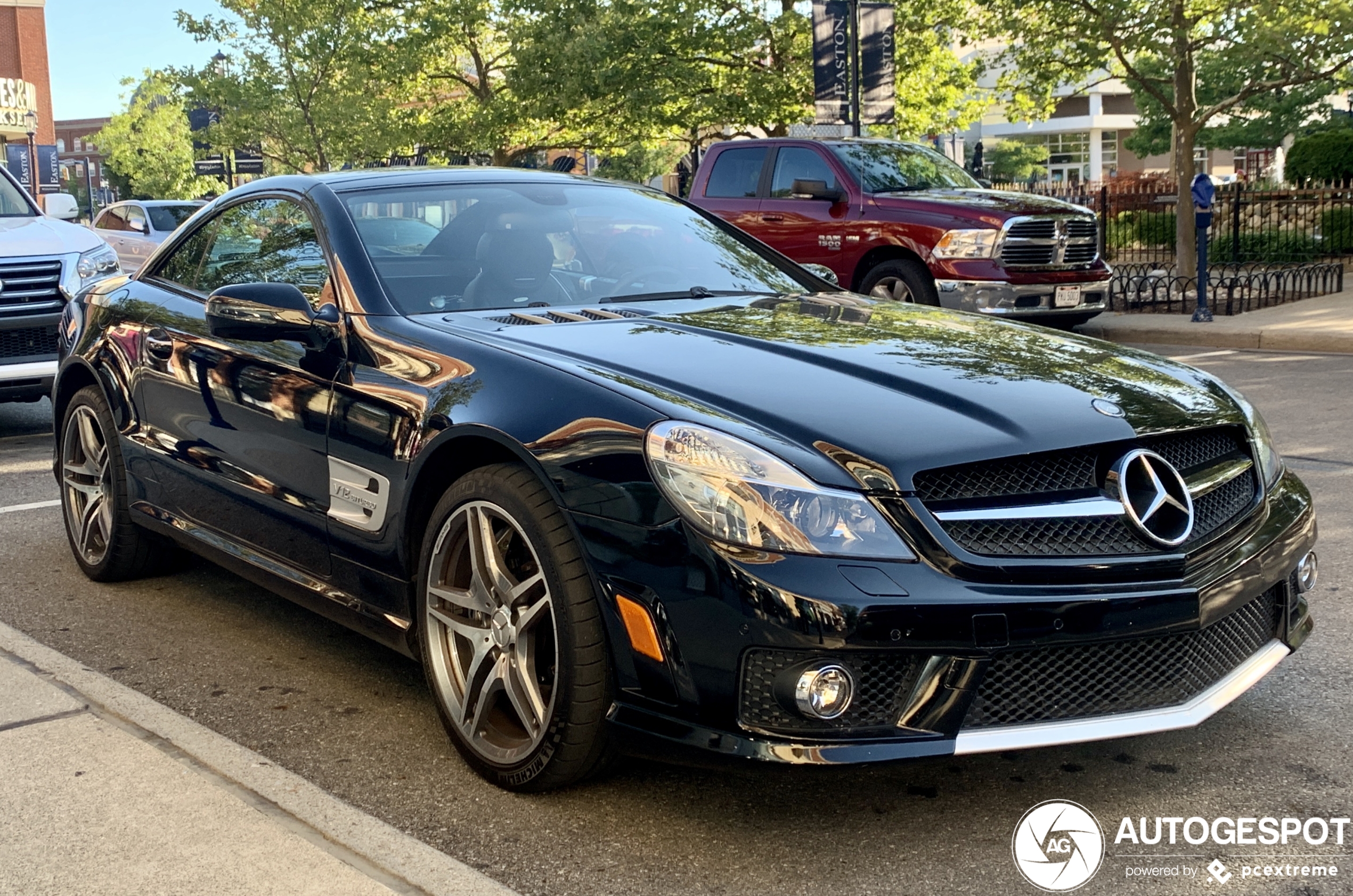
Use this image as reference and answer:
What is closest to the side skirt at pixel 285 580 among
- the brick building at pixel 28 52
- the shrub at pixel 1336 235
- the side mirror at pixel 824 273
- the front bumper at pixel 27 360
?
the side mirror at pixel 824 273

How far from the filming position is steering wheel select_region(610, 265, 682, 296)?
4621 mm

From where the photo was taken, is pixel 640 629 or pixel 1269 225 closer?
pixel 640 629

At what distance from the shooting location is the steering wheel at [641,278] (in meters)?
4.62

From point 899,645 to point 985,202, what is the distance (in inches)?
410

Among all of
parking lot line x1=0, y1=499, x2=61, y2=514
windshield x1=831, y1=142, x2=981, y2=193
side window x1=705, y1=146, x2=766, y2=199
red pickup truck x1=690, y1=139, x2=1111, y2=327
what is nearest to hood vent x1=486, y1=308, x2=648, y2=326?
parking lot line x1=0, y1=499, x2=61, y2=514

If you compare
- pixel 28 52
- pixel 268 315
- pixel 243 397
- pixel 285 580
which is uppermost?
pixel 28 52

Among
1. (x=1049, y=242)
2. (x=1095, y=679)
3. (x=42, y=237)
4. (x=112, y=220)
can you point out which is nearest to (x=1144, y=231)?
(x=1049, y=242)

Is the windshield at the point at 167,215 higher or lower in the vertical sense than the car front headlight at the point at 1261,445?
higher

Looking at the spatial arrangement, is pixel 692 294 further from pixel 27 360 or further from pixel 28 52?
pixel 28 52

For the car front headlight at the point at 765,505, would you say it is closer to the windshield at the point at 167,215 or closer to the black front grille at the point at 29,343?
the black front grille at the point at 29,343

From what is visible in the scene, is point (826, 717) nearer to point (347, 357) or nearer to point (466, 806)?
point (466, 806)

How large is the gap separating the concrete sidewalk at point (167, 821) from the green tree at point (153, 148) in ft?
267

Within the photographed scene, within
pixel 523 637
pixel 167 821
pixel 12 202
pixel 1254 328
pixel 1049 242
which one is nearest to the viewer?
pixel 167 821

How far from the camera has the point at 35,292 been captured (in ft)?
31.6
